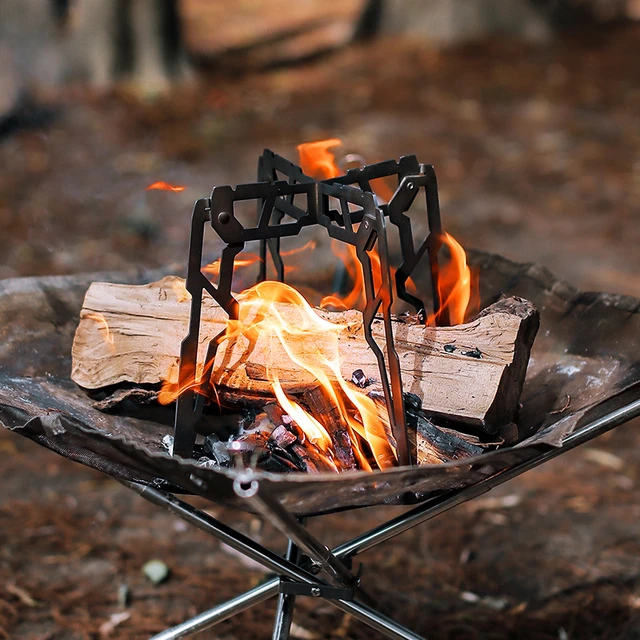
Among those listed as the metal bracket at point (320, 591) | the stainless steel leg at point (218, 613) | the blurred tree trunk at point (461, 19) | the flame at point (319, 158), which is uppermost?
the blurred tree trunk at point (461, 19)

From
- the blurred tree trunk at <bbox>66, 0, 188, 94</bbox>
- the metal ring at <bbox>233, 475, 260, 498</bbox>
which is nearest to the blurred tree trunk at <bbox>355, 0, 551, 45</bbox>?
the blurred tree trunk at <bbox>66, 0, 188, 94</bbox>

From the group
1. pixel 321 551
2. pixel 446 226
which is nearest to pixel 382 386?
pixel 321 551

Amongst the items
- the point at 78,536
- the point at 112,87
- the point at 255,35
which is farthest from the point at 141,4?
the point at 78,536

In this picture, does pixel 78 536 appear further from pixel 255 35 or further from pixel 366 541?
pixel 255 35

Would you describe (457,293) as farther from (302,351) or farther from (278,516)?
(278,516)

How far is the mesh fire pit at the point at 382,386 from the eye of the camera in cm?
137

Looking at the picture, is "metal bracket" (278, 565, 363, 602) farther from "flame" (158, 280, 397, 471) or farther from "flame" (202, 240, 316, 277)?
"flame" (202, 240, 316, 277)

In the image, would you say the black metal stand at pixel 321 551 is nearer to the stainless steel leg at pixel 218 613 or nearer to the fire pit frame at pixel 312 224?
the stainless steel leg at pixel 218 613

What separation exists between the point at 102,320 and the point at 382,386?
63 cm

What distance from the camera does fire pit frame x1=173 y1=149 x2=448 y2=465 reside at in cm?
154

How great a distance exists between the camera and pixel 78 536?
110 inches

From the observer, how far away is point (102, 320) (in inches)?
73.4

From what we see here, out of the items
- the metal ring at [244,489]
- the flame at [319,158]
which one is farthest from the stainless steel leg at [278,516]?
the flame at [319,158]

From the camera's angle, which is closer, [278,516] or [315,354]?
[278,516]
